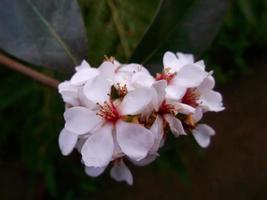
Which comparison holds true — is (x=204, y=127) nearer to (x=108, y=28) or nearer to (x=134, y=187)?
(x=108, y=28)

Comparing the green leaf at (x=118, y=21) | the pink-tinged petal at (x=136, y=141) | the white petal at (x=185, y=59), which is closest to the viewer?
the pink-tinged petal at (x=136, y=141)

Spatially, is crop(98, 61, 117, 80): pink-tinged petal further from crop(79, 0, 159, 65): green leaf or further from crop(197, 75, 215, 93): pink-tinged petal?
crop(79, 0, 159, 65): green leaf

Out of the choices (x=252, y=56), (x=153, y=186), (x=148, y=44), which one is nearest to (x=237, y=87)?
(x=252, y=56)

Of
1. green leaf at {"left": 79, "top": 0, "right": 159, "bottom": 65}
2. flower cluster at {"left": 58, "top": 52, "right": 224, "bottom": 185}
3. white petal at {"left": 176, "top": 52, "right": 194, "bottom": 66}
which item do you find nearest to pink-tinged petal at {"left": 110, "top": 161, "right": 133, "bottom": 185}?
flower cluster at {"left": 58, "top": 52, "right": 224, "bottom": 185}

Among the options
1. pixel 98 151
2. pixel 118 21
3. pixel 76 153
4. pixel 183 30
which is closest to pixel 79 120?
pixel 98 151

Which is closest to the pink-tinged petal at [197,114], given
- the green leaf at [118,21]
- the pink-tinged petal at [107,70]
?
the pink-tinged petal at [107,70]

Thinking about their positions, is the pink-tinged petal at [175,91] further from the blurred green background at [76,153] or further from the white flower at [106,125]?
the blurred green background at [76,153]

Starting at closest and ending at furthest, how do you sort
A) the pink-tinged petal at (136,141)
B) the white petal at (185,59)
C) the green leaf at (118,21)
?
the pink-tinged petal at (136,141) < the white petal at (185,59) < the green leaf at (118,21)

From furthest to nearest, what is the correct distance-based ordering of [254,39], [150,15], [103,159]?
[254,39]
[150,15]
[103,159]

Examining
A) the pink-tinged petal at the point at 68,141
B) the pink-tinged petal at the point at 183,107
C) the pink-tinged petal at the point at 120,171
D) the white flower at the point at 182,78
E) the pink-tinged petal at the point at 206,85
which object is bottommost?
the pink-tinged petal at the point at 120,171
